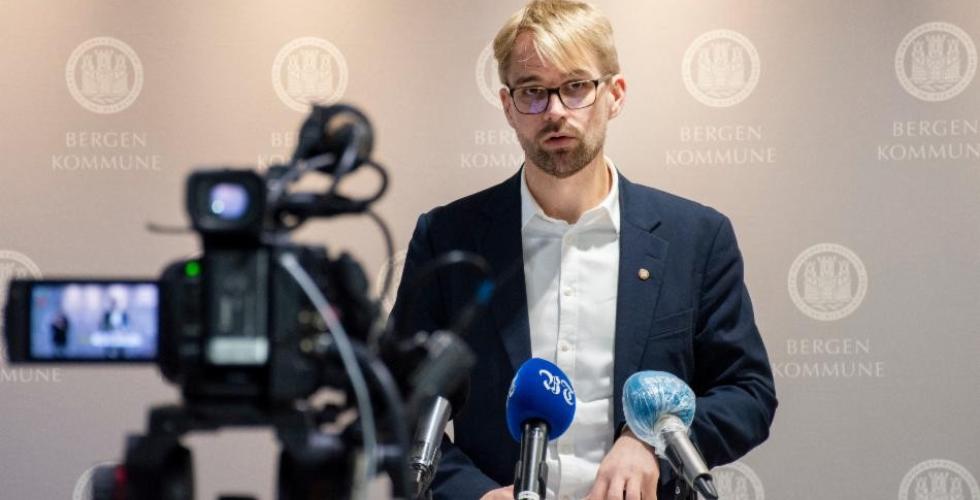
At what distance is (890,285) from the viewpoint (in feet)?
11.6

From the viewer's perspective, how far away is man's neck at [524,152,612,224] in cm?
229

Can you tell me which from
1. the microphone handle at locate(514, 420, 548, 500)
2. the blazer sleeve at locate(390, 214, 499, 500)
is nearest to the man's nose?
the blazer sleeve at locate(390, 214, 499, 500)

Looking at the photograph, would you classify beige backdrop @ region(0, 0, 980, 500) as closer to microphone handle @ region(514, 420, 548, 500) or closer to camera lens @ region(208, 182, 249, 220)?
microphone handle @ region(514, 420, 548, 500)

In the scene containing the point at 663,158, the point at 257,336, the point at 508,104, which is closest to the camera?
the point at 257,336

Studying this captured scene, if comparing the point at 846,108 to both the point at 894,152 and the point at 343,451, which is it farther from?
the point at 343,451

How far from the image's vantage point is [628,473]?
1839 millimetres

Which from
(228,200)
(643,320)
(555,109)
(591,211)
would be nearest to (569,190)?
(591,211)

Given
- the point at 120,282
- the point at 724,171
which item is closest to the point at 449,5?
the point at 724,171

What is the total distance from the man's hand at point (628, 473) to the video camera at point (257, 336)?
61cm

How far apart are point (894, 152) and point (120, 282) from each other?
9.10ft

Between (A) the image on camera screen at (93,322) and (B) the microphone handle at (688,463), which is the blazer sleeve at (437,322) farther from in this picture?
(A) the image on camera screen at (93,322)

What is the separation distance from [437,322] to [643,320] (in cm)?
38

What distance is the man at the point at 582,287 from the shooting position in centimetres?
217

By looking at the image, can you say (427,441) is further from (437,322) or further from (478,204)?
(478,204)
